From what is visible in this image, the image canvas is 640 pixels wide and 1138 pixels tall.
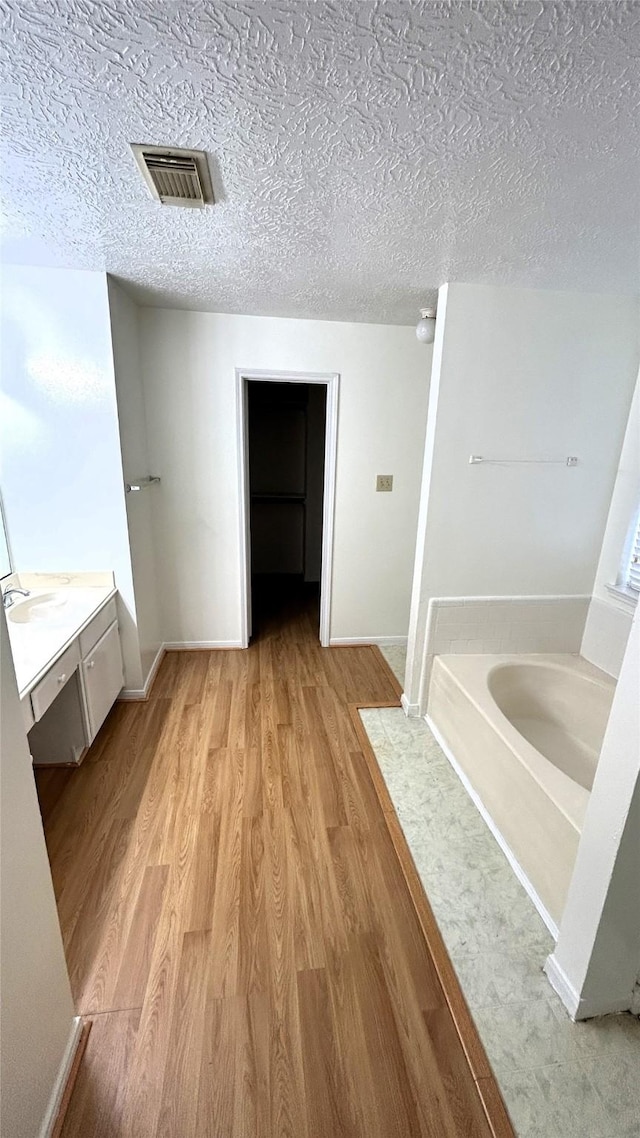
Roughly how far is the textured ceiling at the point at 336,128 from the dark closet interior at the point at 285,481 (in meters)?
2.62

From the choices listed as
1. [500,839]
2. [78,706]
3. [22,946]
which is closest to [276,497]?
[78,706]

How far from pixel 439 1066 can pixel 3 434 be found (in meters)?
2.87

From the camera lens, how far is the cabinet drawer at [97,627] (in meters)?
1.96

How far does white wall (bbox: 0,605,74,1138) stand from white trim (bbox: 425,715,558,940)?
1.44 metres

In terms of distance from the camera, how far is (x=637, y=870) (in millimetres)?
1048

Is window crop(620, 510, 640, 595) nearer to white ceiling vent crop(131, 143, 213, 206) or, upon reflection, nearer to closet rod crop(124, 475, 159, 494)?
white ceiling vent crop(131, 143, 213, 206)

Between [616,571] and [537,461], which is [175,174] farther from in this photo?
[616,571]

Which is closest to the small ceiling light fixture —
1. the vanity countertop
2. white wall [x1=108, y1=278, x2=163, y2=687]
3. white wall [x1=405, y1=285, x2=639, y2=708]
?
white wall [x1=405, y1=285, x2=639, y2=708]

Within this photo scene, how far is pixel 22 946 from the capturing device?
857 millimetres

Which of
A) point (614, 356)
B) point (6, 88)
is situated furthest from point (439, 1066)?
point (614, 356)

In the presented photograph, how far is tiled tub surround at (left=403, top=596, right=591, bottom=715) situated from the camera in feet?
7.70

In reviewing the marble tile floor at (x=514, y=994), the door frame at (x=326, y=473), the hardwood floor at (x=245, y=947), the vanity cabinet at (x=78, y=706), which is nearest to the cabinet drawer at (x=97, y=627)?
the vanity cabinet at (x=78, y=706)

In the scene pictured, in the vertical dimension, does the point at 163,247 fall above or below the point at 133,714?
above

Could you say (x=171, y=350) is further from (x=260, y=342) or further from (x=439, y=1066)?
(x=439, y=1066)
